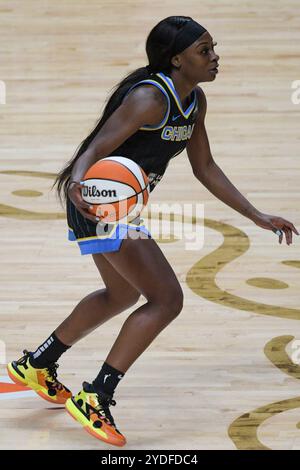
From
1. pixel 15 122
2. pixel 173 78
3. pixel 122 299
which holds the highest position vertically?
pixel 173 78

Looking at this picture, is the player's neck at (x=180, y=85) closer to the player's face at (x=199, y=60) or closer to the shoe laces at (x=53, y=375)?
the player's face at (x=199, y=60)

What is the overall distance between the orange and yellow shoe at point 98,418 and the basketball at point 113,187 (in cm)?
67

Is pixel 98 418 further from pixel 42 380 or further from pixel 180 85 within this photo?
pixel 180 85

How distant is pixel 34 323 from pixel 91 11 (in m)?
5.76

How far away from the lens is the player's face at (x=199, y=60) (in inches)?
156

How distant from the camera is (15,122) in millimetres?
8328

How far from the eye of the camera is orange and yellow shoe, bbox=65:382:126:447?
4.01m

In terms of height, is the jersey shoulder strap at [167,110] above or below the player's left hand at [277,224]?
above

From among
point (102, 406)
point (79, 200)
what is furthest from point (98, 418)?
point (79, 200)

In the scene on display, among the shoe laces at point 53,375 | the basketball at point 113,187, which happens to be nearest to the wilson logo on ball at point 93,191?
the basketball at point 113,187

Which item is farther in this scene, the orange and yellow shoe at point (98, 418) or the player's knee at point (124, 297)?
the player's knee at point (124, 297)

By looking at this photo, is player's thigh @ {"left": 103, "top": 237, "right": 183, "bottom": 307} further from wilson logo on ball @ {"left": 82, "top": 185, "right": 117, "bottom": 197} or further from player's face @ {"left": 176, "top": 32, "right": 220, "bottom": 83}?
player's face @ {"left": 176, "top": 32, "right": 220, "bottom": 83}
